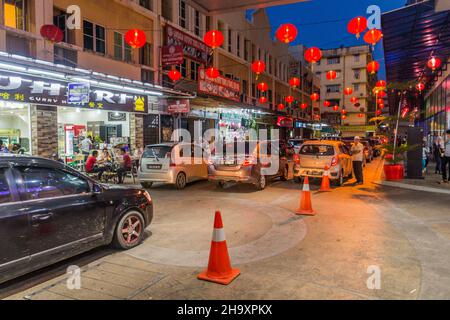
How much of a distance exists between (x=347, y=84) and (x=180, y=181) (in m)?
64.6

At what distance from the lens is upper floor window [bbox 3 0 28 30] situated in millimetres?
12281

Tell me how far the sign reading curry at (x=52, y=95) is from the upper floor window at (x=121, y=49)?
224 centimetres

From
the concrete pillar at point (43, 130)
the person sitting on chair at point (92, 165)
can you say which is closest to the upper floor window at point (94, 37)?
the concrete pillar at point (43, 130)

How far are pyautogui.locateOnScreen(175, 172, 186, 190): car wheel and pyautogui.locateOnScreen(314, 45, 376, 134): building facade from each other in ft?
191

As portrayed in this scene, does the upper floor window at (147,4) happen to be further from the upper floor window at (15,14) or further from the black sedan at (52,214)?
the black sedan at (52,214)

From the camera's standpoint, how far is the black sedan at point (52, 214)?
13.2ft

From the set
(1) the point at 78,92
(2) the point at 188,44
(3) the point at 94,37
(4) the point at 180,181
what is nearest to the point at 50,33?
(1) the point at 78,92

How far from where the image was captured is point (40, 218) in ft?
14.1

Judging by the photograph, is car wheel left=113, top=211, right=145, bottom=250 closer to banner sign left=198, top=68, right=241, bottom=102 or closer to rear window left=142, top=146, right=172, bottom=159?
rear window left=142, top=146, right=172, bottom=159

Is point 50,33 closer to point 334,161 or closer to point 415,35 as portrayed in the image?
point 334,161

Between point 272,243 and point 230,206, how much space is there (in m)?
3.23

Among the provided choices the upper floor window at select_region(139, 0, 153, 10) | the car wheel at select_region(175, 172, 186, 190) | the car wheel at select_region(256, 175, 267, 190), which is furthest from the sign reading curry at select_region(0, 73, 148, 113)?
the car wheel at select_region(256, 175, 267, 190)
